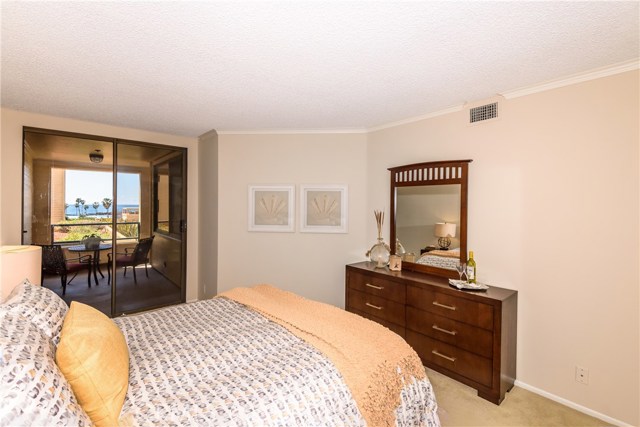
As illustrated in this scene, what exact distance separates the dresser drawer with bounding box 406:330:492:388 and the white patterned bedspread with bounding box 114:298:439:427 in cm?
77

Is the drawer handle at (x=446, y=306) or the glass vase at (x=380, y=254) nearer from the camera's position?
the drawer handle at (x=446, y=306)

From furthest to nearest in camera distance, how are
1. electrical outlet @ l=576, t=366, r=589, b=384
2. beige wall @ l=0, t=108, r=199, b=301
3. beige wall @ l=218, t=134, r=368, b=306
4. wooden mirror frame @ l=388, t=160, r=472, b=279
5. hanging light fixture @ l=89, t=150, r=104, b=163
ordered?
beige wall @ l=218, t=134, r=368, b=306, hanging light fixture @ l=89, t=150, r=104, b=163, beige wall @ l=0, t=108, r=199, b=301, wooden mirror frame @ l=388, t=160, r=472, b=279, electrical outlet @ l=576, t=366, r=589, b=384

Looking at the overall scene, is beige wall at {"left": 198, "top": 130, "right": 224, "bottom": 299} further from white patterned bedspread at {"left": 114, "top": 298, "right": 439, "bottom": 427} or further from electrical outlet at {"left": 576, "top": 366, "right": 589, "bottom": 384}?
electrical outlet at {"left": 576, "top": 366, "right": 589, "bottom": 384}

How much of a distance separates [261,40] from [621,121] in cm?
246

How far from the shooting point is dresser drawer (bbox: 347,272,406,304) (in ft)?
9.70

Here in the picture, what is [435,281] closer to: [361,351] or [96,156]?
[361,351]

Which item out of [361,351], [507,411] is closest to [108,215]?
[361,351]

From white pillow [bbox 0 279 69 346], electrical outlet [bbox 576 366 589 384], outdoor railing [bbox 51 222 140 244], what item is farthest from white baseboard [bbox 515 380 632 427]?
outdoor railing [bbox 51 222 140 244]

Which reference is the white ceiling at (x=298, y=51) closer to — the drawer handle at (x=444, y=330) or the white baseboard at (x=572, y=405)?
the drawer handle at (x=444, y=330)

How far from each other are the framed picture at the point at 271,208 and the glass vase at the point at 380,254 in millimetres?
1158

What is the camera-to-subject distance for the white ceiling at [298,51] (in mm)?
1570

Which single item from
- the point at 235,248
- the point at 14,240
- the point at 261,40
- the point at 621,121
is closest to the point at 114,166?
the point at 14,240

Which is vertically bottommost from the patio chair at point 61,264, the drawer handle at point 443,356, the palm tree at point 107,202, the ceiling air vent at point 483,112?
the drawer handle at point 443,356

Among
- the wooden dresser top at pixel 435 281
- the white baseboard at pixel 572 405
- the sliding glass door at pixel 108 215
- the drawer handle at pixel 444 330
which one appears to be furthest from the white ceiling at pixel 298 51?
the white baseboard at pixel 572 405
